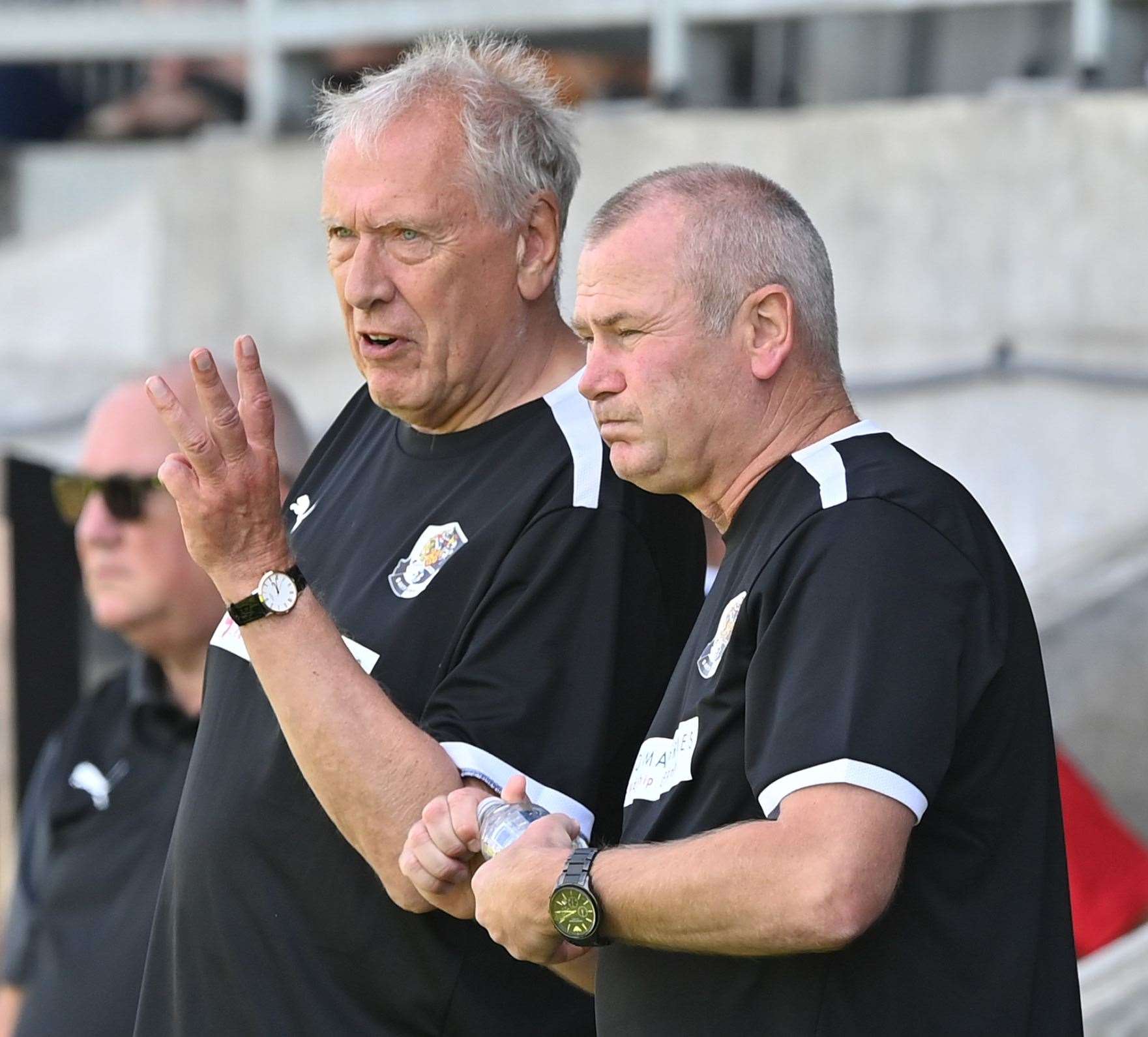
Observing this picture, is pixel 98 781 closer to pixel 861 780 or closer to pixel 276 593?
pixel 276 593

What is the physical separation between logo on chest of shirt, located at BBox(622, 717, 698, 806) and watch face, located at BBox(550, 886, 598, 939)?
0.55 ft

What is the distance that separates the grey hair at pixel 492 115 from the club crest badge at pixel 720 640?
0.72 metres

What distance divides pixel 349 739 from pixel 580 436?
1.64 ft

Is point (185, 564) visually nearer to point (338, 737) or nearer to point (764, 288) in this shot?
point (338, 737)

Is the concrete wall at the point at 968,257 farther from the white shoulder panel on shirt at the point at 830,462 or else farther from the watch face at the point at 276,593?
the watch face at the point at 276,593

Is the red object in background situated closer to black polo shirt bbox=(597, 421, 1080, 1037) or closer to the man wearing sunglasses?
the man wearing sunglasses

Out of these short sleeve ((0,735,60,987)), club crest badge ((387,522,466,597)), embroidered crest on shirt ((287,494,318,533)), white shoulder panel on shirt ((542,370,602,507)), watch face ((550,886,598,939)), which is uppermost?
white shoulder panel on shirt ((542,370,602,507))

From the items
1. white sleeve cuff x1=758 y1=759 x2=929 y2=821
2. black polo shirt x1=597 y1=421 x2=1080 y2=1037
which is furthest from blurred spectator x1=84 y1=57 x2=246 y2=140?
white sleeve cuff x1=758 y1=759 x2=929 y2=821

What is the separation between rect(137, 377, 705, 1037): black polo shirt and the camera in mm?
2330

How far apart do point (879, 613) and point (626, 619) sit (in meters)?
0.55

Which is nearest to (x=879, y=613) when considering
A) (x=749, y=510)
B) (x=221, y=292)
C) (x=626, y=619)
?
(x=749, y=510)

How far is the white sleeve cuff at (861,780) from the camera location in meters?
1.84

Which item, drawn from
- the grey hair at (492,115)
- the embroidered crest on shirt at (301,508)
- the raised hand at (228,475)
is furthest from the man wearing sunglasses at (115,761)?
the raised hand at (228,475)

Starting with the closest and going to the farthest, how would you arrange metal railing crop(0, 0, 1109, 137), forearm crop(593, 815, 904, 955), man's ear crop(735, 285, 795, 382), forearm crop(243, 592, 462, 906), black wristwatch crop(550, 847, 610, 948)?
forearm crop(593, 815, 904, 955)
black wristwatch crop(550, 847, 610, 948)
man's ear crop(735, 285, 795, 382)
forearm crop(243, 592, 462, 906)
metal railing crop(0, 0, 1109, 137)
